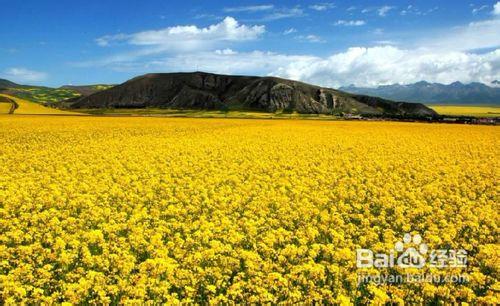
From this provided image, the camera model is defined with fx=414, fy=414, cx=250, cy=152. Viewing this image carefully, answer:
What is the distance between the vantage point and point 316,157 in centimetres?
2461

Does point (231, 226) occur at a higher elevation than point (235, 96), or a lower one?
lower

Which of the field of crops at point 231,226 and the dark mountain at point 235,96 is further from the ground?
the dark mountain at point 235,96

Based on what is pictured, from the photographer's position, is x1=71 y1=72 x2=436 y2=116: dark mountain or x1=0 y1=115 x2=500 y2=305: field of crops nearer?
x1=0 y1=115 x2=500 y2=305: field of crops

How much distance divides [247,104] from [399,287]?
151m

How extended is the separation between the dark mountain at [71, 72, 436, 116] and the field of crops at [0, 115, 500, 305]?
413ft

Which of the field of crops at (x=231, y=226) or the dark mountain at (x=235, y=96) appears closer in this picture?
the field of crops at (x=231, y=226)

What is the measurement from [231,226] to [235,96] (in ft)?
519

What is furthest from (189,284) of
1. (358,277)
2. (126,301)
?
(358,277)

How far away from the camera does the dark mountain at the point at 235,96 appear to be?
152625 mm

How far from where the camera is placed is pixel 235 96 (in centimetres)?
16688

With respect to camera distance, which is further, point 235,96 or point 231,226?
point 235,96

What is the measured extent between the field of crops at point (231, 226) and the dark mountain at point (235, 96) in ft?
413

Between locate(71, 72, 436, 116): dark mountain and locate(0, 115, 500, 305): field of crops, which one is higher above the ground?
locate(71, 72, 436, 116): dark mountain

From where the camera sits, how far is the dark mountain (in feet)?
501
